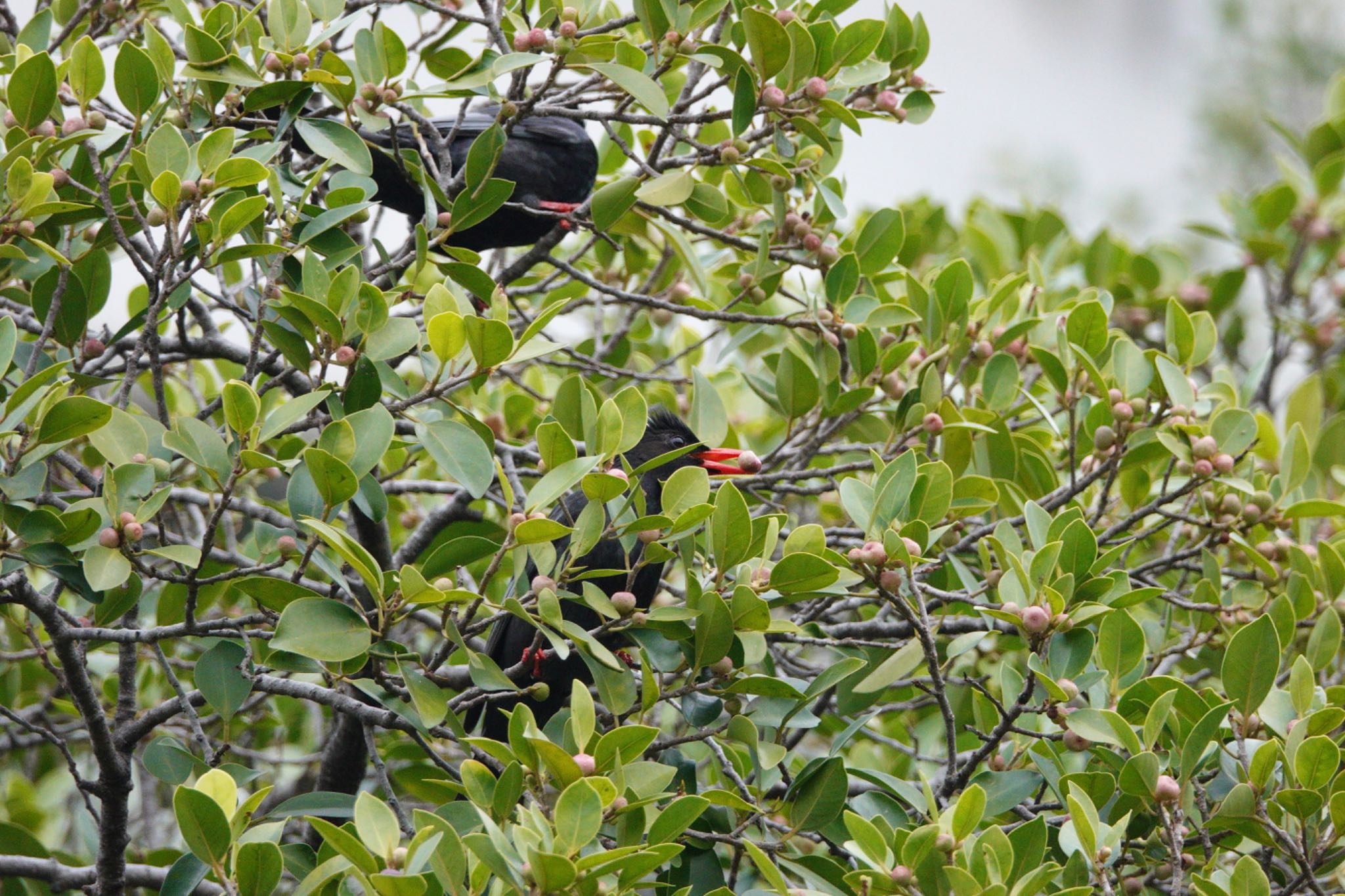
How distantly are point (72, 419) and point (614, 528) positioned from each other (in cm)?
93

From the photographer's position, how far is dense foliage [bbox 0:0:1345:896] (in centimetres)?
194

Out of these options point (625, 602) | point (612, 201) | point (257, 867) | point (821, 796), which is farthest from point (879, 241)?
point (257, 867)

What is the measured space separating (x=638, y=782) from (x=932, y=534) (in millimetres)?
778

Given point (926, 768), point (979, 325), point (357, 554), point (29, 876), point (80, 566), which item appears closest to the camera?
point (357, 554)

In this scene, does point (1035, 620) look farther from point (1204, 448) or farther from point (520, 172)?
point (520, 172)

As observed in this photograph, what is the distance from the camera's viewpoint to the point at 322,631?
188 cm

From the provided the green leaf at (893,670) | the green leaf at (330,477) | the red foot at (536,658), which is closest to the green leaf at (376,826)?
the green leaf at (330,477)

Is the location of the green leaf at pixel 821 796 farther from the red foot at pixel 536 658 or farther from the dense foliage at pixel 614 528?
the red foot at pixel 536 658

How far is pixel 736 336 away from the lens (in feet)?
10.4

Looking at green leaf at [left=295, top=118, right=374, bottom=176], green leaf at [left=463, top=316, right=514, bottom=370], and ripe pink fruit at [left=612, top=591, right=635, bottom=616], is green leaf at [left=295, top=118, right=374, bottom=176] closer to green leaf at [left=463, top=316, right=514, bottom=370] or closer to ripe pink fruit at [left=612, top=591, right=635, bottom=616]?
green leaf at [left=463, top=316, right=514, bottom=370]

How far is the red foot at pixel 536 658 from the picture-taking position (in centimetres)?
242

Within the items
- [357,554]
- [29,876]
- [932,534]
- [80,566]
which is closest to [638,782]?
[357,554]

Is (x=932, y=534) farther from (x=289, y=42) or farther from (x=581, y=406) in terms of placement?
(x=289, y=42)

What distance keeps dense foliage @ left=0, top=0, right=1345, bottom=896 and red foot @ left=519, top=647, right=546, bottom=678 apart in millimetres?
94
